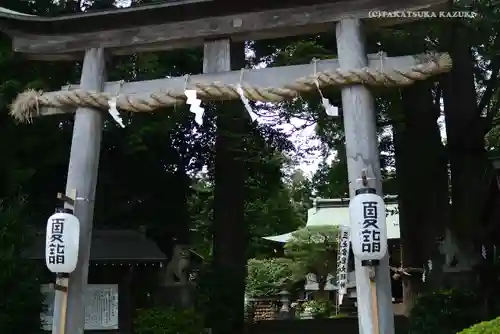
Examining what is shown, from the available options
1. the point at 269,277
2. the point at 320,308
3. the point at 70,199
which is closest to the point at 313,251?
the point at 320,308

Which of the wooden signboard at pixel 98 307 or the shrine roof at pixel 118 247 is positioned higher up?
the shrine roof at pixel 118 247

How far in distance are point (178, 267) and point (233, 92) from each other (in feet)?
25.9

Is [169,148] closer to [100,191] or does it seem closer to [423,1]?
[100,191]

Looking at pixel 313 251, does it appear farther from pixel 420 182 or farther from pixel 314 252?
pixel 420 182

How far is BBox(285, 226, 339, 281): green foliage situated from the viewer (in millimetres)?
20250

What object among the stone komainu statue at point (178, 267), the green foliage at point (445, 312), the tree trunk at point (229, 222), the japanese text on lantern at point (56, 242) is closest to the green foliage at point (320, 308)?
the stone komainu statue at point (178, 267)

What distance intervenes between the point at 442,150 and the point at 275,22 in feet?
20.5

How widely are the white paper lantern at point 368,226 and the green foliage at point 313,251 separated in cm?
1481

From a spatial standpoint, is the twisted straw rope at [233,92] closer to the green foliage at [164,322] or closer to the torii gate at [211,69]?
the torii gate at [211,69]

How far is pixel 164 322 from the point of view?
10469mm

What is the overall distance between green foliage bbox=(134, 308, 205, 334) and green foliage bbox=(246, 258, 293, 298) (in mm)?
10387

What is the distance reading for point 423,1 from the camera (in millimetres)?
5941

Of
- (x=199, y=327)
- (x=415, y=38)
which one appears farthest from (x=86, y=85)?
(x=199, y=327)

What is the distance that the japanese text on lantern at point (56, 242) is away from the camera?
20.4 feet
